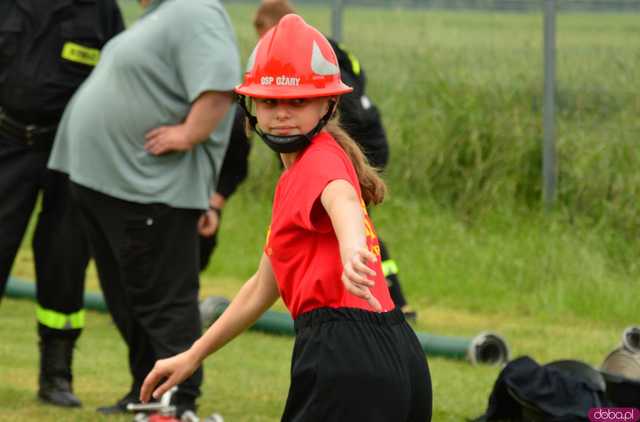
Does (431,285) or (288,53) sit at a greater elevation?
(288,53)

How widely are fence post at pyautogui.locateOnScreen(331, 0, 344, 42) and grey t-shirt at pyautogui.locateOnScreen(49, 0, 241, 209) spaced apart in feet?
20.1

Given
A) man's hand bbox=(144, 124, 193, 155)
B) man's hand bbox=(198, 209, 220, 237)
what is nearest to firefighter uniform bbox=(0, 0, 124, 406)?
man's hand bbox=(144, 124, 193, 155)

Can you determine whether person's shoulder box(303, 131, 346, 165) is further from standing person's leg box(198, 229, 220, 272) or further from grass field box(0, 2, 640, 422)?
standing person's leg box(198, 229, 220, 272)

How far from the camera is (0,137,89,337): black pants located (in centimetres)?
687

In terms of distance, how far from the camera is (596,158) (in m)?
11.0

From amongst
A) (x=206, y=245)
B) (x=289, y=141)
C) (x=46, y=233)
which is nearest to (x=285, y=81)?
(x=289, y=141)

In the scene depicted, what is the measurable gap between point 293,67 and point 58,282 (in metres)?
3.32

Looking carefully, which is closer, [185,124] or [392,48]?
[185,124]

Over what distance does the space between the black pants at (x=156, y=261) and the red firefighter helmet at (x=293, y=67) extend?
2296 millimetres

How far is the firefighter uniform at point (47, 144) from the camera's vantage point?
22.4 ft

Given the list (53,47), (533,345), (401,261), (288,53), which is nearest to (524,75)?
(401,261)

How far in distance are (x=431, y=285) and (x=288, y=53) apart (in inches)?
248

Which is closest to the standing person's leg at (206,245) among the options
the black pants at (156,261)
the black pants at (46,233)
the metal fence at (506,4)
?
the black pants at (46,233)

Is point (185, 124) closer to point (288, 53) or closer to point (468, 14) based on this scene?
point (288, 53)
